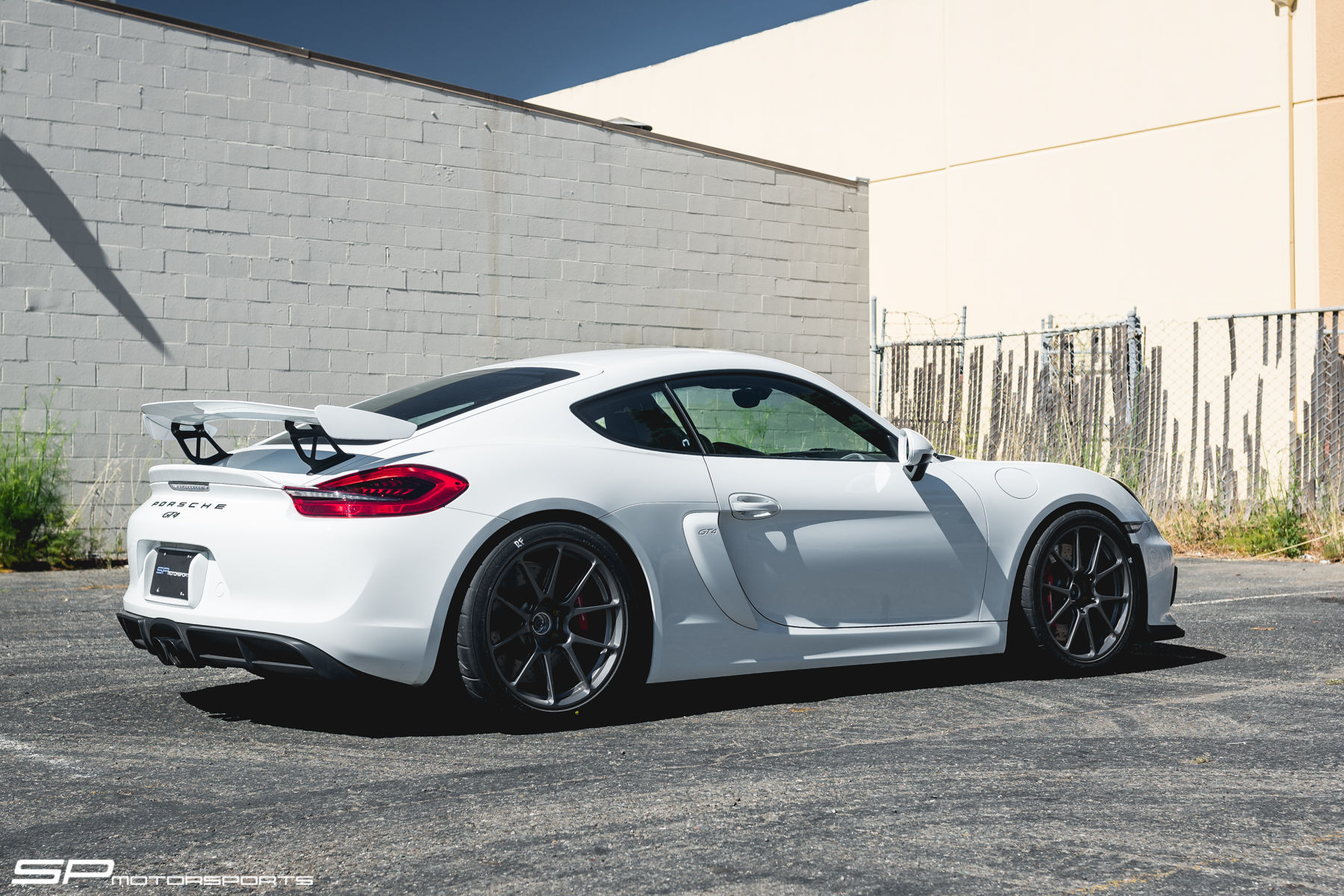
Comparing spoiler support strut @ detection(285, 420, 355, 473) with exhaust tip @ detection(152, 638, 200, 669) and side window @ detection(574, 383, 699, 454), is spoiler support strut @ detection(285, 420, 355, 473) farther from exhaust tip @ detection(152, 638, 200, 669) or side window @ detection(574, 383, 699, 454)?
side window @ detection(574, 383, 699, 454)

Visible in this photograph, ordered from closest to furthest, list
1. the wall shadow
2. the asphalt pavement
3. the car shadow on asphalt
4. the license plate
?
the asphalt pavement
the license plate
the car shadow on asphalt
the wall shadow

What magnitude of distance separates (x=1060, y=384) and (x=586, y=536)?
989 cm

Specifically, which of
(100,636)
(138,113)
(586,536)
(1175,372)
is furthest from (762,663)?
(1175,372)

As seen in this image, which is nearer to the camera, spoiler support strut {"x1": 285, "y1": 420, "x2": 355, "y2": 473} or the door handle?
spoiler support strut {"x1": 285, "y1": 420, "x2": 355, "y2": 473}

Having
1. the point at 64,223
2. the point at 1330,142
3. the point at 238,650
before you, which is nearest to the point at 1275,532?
the point at 1330,142

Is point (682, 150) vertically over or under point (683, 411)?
over

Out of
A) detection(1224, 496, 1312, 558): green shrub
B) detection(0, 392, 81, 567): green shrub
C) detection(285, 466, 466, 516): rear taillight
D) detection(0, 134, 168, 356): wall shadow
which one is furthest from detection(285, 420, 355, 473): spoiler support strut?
detection(1224, 496, 1312, 558): green shrub

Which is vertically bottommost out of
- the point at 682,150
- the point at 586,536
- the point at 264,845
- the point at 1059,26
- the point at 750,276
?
the point at 264,845

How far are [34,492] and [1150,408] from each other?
9.44 metres

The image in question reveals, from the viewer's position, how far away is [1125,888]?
2.91 meters

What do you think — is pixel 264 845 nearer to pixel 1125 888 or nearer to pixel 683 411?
pixel 1125 888

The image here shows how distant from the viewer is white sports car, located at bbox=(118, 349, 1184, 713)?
13.8 ft

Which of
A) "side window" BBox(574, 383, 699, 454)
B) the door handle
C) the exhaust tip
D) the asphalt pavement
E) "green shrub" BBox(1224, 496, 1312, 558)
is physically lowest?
the asphalt pavement

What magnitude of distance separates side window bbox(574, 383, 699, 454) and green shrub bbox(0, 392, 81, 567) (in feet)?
21.4
